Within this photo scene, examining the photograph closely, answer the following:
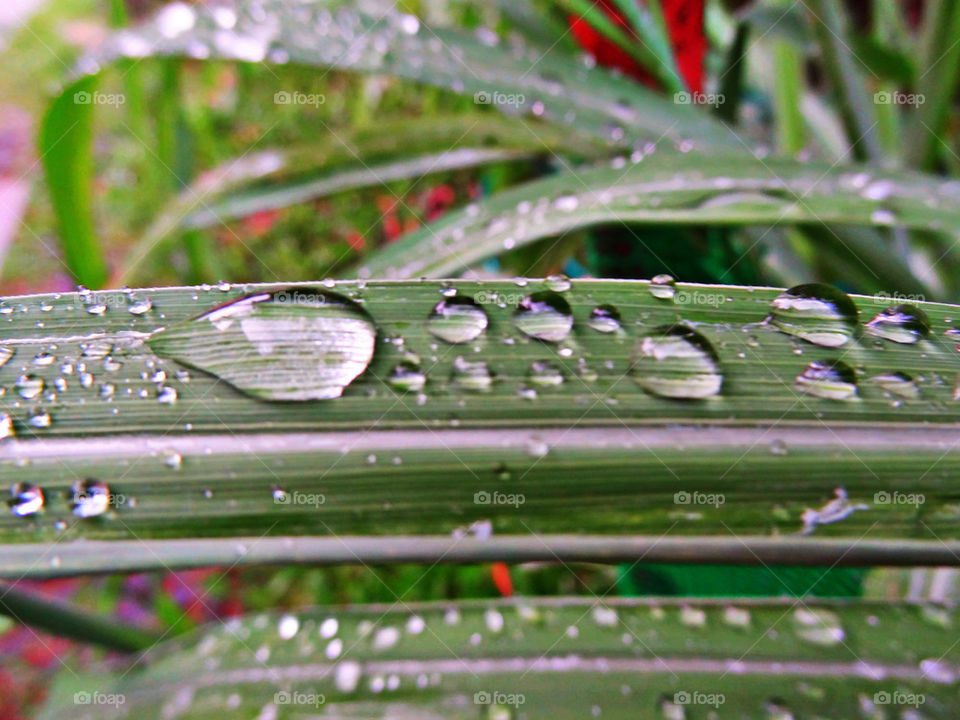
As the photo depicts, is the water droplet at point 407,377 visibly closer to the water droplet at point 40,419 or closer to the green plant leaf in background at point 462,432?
the green plant leaf in background at point 462,432

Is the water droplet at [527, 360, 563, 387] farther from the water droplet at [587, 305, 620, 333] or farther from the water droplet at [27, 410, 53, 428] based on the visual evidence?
the water droplet at [27, 410, 53, 428]

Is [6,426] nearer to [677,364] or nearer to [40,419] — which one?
[40,419]

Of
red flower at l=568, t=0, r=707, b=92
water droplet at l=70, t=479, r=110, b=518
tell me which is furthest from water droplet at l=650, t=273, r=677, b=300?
red flower at l=568, t=0, r=707, b=92

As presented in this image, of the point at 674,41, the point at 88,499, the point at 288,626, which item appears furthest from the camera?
the point at 674,41

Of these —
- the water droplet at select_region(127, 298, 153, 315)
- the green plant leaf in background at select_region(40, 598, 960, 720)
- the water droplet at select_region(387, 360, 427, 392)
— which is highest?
the water droplet at select_region(127, 298, 153, 315)

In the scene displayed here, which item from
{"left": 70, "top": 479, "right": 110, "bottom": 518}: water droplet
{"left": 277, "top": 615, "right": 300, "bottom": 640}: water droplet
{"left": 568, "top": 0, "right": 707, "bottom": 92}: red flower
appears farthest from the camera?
{"left": 568, "top": 0, "right": 707, "bottom": 92}: red flower

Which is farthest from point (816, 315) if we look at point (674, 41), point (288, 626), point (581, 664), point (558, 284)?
point (674, 41)
